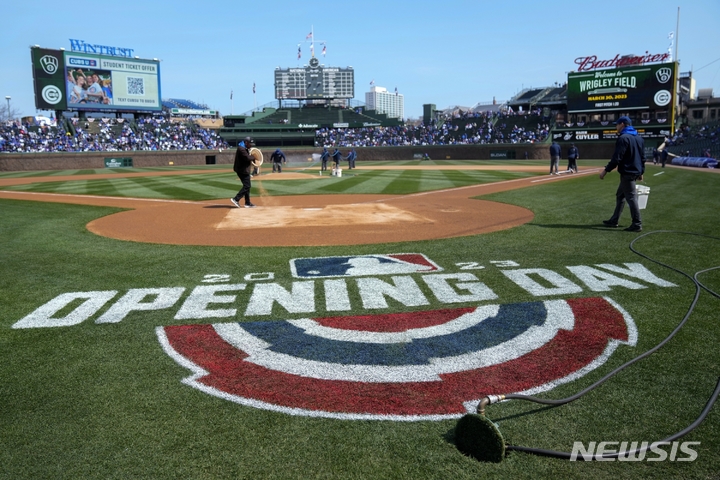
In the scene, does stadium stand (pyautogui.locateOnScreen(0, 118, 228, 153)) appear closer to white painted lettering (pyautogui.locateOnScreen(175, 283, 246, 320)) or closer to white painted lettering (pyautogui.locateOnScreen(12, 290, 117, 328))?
white painted lettering (pyautogui.locateOnScreen(12, 290, 117, 328))

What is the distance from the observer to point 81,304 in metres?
6.19

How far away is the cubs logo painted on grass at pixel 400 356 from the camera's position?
3.88m

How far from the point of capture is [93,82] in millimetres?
61375

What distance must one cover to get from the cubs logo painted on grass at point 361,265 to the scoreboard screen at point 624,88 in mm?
53006

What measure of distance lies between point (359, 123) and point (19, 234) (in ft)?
265

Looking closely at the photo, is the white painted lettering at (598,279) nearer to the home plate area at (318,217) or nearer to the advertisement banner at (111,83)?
the home plate area at (318,217)

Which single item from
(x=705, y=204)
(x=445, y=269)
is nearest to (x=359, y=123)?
(x=705, y=204)

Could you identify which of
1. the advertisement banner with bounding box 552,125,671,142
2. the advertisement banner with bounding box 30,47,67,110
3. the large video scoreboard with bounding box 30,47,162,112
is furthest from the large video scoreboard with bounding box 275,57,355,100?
the advertisement banner with bounding box 552,125,671,142

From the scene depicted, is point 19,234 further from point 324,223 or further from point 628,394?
point 628,394

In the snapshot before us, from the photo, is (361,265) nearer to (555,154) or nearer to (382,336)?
(382,336)

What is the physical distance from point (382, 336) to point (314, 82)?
10562cm

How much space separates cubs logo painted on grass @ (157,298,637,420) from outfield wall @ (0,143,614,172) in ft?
172

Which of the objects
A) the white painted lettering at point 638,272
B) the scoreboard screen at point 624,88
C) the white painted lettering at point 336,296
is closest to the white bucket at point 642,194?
the white painted lettering at point 638,272

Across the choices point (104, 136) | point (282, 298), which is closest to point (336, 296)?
point (282, 298)
